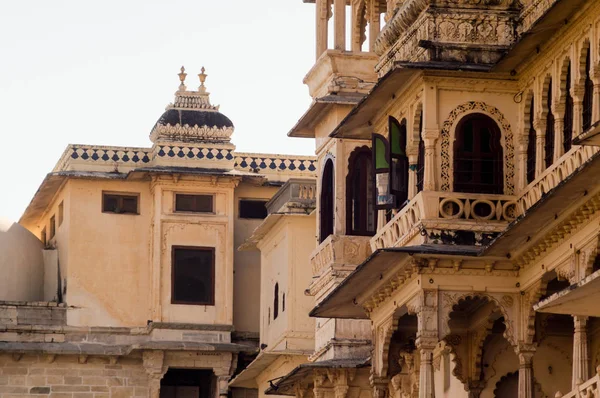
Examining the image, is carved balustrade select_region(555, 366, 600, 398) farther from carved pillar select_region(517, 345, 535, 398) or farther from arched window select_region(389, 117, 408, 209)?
arched window select_region(389, 117, 408, 209)

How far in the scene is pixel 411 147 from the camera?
94.8 feet

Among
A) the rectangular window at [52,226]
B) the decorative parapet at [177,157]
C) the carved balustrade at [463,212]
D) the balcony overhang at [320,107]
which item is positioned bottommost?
the carved balustrade at [463,212]

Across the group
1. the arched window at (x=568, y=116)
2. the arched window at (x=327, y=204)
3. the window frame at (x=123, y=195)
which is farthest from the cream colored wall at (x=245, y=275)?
the arched window at (x=568, y=116)

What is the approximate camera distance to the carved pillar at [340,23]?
116 feet

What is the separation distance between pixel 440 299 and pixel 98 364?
20329 mm

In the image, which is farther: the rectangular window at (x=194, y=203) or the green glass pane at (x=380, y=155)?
the rectangular window at (x=194, y=203)

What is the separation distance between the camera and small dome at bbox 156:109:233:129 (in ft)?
158

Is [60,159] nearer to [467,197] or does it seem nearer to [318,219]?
[318,219]

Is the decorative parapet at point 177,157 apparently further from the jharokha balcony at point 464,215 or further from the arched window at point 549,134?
the arched window at point 549,134

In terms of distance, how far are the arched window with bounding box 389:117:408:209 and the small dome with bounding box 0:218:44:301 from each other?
2002 cm

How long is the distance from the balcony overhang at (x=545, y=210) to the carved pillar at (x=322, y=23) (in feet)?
31.8

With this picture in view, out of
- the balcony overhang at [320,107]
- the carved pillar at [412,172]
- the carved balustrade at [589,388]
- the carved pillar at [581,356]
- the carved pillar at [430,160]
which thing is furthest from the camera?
the balcony overhang at [320,107]

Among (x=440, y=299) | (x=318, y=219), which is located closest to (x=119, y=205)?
(x=318, y=219)

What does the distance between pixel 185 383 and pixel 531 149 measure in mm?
21657
